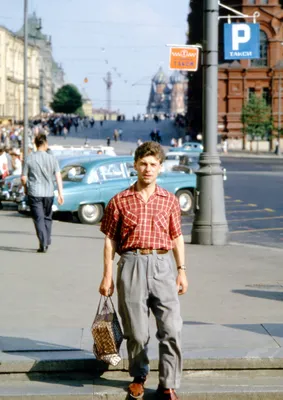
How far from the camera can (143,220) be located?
6461mm

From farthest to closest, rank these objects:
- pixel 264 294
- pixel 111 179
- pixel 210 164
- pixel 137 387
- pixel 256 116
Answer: pixel 256 116
pixel 111 179
pixel 210 164
pixel 264 294
pixel 137 387

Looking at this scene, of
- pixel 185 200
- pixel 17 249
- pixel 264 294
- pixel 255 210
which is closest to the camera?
pixel 264 294

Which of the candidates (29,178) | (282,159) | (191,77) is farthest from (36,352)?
(191,77)

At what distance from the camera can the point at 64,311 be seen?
31.0ft

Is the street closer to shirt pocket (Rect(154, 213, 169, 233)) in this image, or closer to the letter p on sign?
the letter p on sign

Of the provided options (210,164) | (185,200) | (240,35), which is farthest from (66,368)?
(185,200)

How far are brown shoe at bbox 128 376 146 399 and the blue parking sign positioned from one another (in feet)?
40.1

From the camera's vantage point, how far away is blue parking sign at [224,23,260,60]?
18.1 metres

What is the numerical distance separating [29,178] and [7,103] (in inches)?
4560

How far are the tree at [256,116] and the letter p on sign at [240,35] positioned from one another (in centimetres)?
6192

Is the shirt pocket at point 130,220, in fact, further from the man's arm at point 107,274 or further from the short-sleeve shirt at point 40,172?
the short-sleeve shirt at point 40,172

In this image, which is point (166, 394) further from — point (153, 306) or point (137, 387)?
point (153, 306)

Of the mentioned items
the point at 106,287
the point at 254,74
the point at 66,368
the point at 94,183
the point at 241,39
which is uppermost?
the point at 254,74

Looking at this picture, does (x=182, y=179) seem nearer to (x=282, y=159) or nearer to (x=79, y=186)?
(x=79, y=186)
